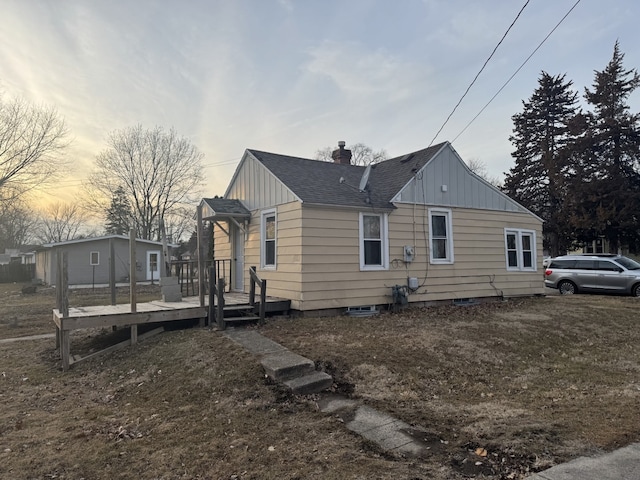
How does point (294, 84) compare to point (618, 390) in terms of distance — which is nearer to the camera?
point (618, 390)

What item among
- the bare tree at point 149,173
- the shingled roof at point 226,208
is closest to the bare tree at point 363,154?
the bare tree at point 149,173

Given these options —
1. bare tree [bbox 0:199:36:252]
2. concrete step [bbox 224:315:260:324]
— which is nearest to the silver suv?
concrete step [bbox 224:315:260:324]

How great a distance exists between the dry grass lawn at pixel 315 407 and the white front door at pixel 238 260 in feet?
11.8

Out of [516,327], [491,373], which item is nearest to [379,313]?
[516,327]

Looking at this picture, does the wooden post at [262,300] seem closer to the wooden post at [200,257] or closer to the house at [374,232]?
the house at [374,232]

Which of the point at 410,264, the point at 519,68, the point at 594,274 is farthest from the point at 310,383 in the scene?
the point at 594,274

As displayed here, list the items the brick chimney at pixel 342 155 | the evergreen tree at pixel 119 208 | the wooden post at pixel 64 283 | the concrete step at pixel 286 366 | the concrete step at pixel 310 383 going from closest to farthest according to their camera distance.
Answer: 1. the concrete step at pixel 310 383
2. the concrete step at pixel 286 366
3. the wooden post at pixel 64 283
4. the brick chimney at pixel 342 155
5. the evergreen tree at pixel 119 208

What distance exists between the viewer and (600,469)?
2.92 meters

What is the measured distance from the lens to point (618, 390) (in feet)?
16.3

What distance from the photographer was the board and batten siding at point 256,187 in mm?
9930

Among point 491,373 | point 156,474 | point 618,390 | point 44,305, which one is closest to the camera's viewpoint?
point 156,474

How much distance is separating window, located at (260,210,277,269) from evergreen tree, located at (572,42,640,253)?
75.3ft

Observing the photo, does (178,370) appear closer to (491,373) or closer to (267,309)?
(267,309)

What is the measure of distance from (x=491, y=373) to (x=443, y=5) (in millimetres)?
Answer: 7755
